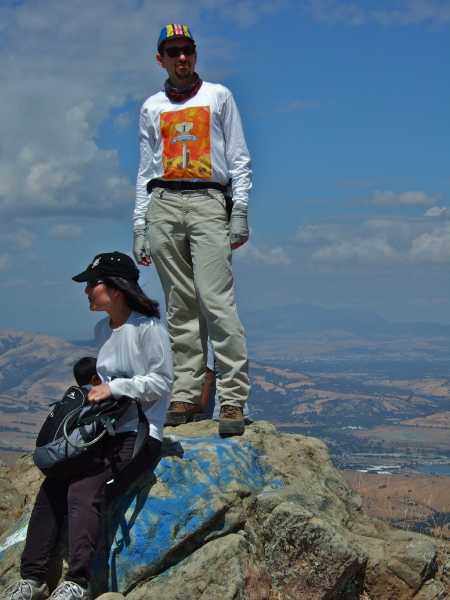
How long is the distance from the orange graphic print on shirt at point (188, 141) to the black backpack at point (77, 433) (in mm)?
2267

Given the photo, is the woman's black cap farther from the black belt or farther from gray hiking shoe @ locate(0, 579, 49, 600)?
gray hiking shoe @ locate(0, 579, 49, 600)

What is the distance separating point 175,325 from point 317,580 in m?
2.59

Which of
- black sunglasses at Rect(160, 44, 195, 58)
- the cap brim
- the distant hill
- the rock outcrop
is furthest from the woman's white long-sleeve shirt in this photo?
the distant hill

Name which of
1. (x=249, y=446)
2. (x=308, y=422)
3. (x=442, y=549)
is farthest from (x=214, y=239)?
(x=308, y=422)

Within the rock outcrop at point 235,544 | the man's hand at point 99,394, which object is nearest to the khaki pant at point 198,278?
the rock outcrop at point 235,544

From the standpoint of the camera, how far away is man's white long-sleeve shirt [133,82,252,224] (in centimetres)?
654

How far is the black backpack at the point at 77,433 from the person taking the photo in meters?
5.03

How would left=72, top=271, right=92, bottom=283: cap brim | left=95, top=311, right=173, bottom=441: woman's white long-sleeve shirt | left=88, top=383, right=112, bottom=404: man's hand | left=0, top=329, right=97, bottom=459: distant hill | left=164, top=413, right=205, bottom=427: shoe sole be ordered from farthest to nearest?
left=0, top=329, right=97, bottom=459: distant hill < left=164, top=413, right=205, bottom=427: shoe sole < left=72, top=271, right=92, bottom=283: cap brim < left=95, top=311, right=173, bottom=441: woman's white long-sleeve shirt < left=88, top=383, right=112, bottom=404: man's hand

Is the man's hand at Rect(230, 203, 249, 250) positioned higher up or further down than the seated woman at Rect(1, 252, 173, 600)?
higher up

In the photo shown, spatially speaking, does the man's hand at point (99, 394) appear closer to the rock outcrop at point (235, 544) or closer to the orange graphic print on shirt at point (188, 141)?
the rock outcrop at point (235, 544)

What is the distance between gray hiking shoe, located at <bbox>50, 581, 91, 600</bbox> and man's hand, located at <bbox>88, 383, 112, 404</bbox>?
3.83 feet

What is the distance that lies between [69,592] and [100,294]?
2004 millimetres

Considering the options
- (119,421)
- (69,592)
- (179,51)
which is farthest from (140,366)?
(179,51)

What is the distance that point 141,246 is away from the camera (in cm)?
686
